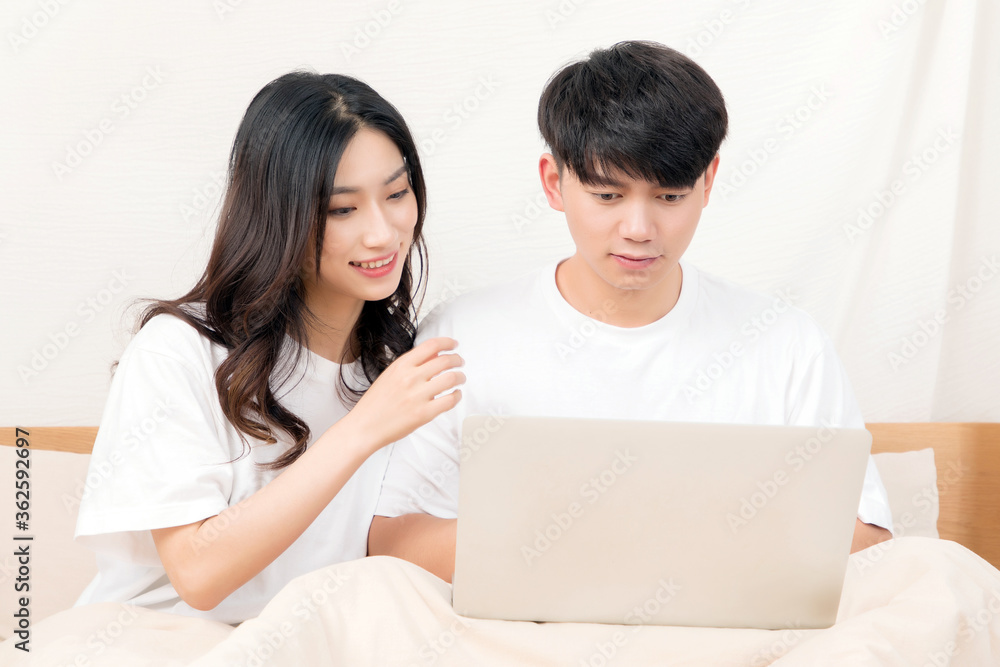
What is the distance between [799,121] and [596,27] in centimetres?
46

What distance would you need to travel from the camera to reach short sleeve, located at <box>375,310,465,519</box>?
134cm

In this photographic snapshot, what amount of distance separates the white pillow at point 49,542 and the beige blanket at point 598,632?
1.69 ft

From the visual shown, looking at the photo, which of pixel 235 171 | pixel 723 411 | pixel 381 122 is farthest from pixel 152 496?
pixel 723 411

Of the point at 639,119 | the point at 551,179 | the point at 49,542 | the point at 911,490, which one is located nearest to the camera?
the point at 639,119

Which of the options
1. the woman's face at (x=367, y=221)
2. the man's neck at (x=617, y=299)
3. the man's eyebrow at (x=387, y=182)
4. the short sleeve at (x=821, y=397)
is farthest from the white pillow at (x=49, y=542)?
the short sleeve at (x=821, y=397)

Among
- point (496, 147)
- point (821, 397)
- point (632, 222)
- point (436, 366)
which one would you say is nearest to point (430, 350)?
point (436, 366)

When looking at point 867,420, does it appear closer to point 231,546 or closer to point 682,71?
point 682,71

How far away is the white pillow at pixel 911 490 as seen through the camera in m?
1.72

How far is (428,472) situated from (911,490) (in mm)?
996

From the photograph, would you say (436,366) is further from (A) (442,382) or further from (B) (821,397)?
(B) (821,397)

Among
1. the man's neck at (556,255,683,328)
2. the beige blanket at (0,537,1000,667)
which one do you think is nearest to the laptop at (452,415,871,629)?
the beige blanket at (0,537,1000,667)

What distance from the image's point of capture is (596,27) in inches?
72.3

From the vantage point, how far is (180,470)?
111 centimetres

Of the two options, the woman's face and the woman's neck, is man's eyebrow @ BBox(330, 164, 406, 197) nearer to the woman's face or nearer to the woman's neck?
the woman's face
